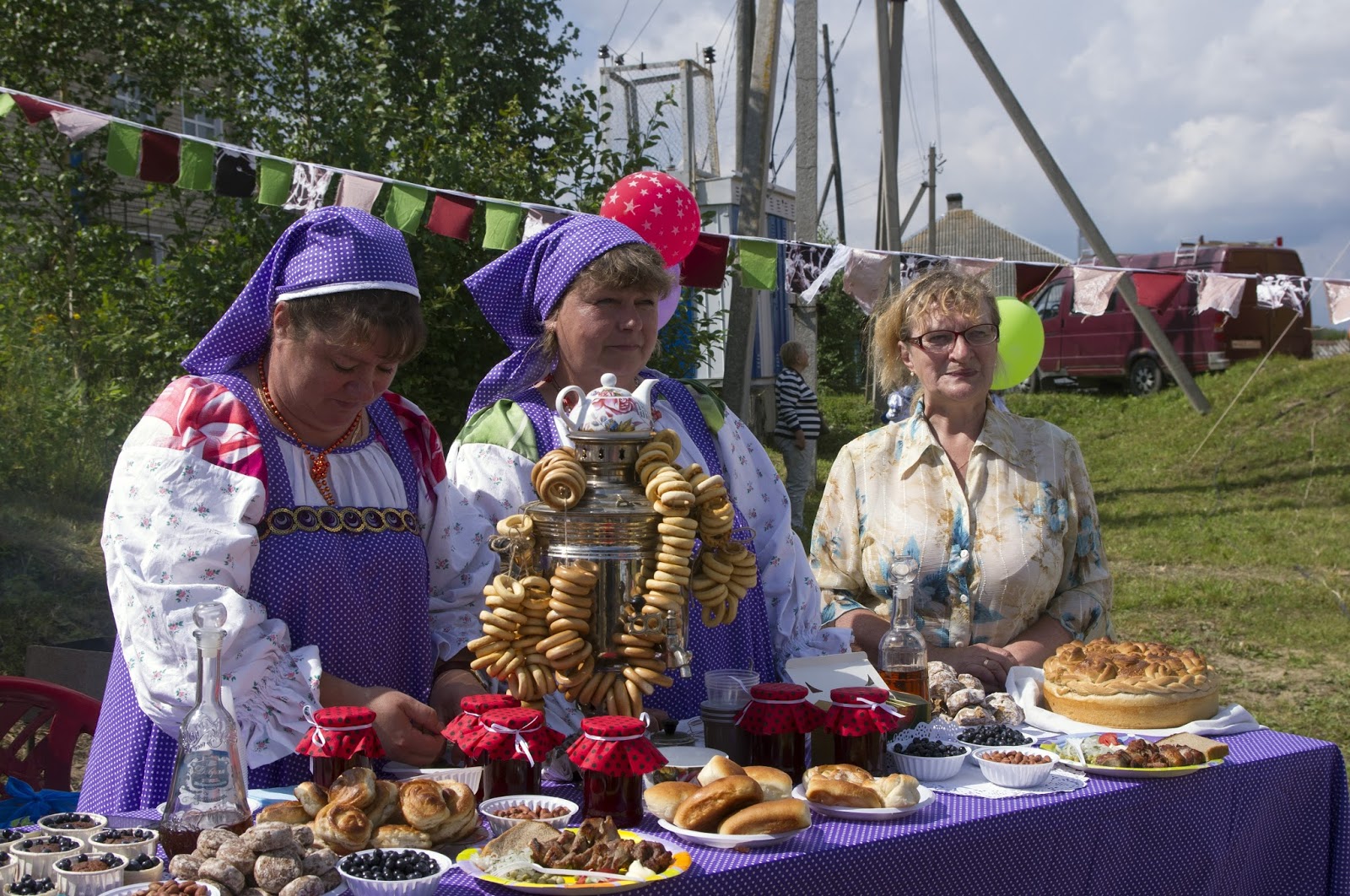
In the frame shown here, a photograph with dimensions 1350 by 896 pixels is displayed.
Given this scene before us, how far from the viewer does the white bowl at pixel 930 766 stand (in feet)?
6.70

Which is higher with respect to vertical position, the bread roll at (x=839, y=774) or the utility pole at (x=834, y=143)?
the utility pole at (x=834, y=143)

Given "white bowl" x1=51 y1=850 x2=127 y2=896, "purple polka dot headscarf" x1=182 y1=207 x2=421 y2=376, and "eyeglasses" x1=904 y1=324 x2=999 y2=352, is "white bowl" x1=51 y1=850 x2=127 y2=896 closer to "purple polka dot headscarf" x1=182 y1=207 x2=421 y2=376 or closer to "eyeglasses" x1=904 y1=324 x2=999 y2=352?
"purple polka dot headscarf" x1=182 y1=207 x2=421 y2=376

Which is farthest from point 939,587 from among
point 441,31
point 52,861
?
point 441,31

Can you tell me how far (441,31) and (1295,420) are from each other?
1020 centimetres

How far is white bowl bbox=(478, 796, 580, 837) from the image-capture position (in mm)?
1680

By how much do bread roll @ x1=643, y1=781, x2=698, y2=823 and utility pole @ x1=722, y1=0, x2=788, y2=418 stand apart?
6147 millimetres

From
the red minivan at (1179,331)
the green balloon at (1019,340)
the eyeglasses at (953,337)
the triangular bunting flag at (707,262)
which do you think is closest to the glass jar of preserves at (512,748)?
the eyeglasses at (953,337)

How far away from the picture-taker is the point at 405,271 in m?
2.13

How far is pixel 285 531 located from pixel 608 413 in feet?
2.11

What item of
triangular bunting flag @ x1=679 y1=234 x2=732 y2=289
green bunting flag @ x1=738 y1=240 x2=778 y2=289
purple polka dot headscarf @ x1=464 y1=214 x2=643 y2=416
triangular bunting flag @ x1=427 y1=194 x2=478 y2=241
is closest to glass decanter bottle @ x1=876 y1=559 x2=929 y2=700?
purple polka dot headscarf @ x1=464 y1=214 x2=643 y2=416

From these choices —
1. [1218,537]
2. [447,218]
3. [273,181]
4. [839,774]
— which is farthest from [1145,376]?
[839,774]

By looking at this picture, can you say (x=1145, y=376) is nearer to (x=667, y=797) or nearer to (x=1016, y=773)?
(x=1016, y=773)

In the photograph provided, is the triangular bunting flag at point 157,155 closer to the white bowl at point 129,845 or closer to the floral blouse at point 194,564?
the floral blouse at point 194,564

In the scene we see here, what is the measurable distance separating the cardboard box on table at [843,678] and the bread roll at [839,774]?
19cm
